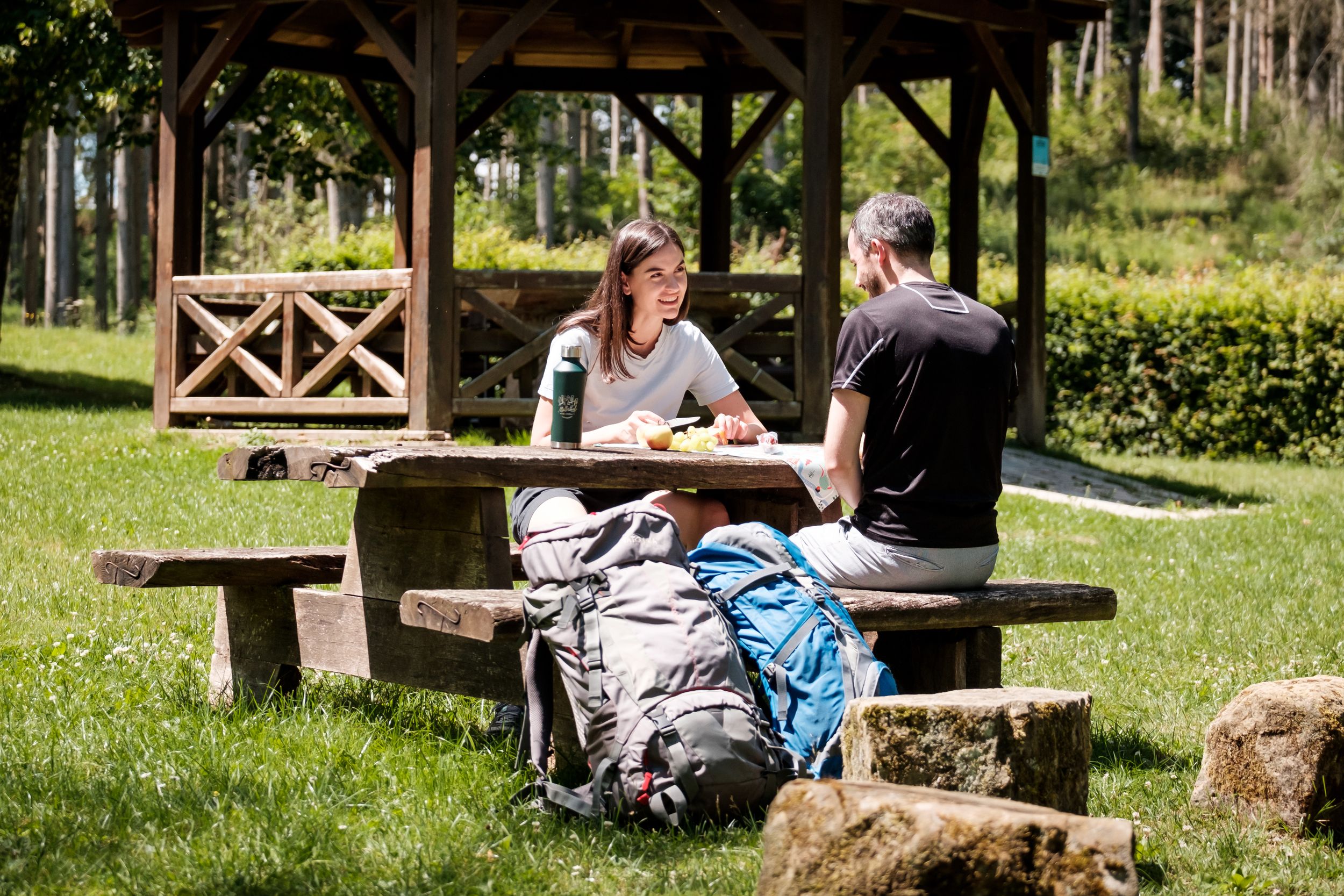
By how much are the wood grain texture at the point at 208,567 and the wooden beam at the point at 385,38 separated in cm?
582

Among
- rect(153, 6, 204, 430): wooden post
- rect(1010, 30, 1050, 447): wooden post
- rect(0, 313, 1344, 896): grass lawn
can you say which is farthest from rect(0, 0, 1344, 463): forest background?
rect(0, 313, 1344, 896): grass lawn

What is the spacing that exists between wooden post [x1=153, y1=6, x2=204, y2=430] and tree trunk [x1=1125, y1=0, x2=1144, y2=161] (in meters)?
29.5

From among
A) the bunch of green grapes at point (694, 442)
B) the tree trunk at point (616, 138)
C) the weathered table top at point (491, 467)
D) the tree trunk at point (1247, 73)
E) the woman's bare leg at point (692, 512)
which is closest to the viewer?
the weathered table top at point (491, 467)

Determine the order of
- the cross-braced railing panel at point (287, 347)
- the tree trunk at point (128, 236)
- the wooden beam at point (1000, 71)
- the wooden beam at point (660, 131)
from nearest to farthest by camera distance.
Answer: the cross-braced railing panel at point (287, 347) < the wooden beam at point (1000, 71) < the wooden beam at point (660, 131) < the tree trunk at point (128, 236)

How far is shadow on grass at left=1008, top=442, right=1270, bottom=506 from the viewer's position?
37.2ft

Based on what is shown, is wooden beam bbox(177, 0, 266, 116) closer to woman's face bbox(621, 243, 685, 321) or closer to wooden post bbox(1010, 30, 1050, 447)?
wooden post bbox(1010, 30, 1050, 447)

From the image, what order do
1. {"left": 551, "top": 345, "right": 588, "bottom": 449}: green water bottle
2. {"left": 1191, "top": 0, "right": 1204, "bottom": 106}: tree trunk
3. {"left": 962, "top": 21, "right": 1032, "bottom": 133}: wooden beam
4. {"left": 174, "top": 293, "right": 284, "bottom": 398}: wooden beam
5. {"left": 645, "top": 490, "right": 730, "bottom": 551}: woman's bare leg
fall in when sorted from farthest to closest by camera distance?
{"left": 1191, "top": 0, "right": 1204, "bottom": 106}: tree trunk → {"left": 962, "top": 21, "right": 1032, "bottom": 133}: wooden beam → {"left": 174, "top": 293, "right": 284, "bottom": 398}: wooden beam → {"left": 645, "top": 490, "right": 730, "bottom": 551}: woman's bare leg → {"left": 551, "top": 345, "right": 588, "bottom": 449}: green water bottle

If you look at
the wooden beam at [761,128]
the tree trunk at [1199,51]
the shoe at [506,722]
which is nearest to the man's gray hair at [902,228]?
the shoe at [506,722]

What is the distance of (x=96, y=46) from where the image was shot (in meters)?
14.5

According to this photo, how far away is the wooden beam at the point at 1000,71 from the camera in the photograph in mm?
11016

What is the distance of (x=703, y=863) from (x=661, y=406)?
223 cm

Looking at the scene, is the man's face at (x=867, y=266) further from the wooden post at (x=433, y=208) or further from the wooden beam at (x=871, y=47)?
the wooden beam at (x=871, y=47)

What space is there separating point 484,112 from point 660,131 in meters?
1.58

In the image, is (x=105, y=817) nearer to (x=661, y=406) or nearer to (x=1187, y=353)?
(x=661, y=406)
